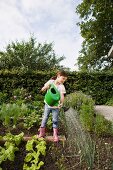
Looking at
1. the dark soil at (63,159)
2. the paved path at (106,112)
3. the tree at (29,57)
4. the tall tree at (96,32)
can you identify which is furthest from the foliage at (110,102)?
the tree at (29,57)

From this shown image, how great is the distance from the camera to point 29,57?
38.9m

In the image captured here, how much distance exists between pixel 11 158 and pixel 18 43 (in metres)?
35.5

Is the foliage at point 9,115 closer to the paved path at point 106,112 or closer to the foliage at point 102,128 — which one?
the foliage at point 102,128

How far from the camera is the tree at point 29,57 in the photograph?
38.1 m

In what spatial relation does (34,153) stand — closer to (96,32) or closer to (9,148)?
(9,148)

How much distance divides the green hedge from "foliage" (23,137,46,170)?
39.8 feet

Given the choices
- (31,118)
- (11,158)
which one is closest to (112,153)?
(11,158)

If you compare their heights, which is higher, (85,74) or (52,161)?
(85,74)

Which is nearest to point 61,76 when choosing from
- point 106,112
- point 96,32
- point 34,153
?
point 34,153

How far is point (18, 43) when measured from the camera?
1578 inches

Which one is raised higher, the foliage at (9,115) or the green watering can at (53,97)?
the green watering can at (53,97)

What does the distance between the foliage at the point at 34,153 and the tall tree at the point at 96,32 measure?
2206 centimetres

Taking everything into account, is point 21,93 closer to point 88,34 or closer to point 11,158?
point 11,158

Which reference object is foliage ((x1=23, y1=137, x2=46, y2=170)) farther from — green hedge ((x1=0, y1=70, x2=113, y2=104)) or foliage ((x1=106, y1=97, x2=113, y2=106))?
foliage ((x1=106, y1=97, x2=113, y2=106))
